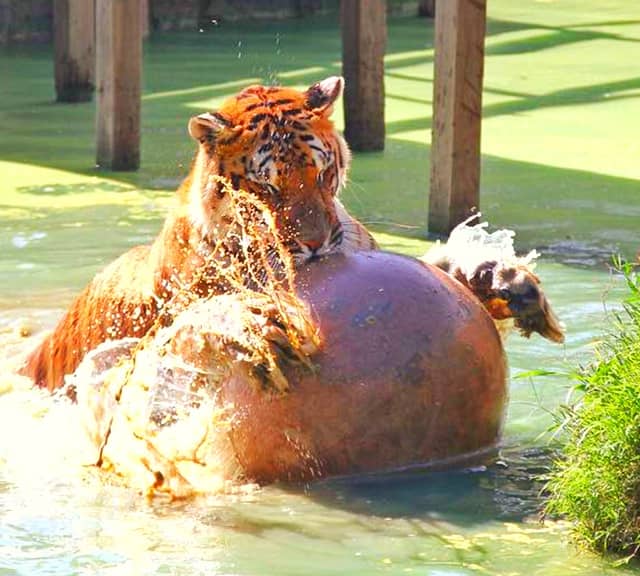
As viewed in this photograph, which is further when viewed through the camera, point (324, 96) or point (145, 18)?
point (145, 18)

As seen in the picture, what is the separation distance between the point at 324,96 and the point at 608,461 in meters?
1.86

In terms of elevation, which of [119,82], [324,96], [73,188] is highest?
[324,96]

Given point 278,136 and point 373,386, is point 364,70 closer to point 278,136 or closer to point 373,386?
point 278,136

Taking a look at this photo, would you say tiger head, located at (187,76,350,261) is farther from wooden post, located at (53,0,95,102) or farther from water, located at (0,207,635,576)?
wooden post, located at (53,0,95,102)

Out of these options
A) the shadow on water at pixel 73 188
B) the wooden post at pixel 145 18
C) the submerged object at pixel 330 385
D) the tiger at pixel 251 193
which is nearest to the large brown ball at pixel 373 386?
the submerged object at pixel 330 385

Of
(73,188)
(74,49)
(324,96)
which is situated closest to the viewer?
(324,96)

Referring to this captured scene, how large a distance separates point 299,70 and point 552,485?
10695 millimetres

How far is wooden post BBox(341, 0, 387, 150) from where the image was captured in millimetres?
10789

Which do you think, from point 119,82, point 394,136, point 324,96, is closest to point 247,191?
point 324,96

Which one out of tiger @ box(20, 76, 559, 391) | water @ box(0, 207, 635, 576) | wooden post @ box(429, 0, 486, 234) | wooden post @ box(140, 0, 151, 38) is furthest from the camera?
wooden post @ box(140, 0, 151, 38)

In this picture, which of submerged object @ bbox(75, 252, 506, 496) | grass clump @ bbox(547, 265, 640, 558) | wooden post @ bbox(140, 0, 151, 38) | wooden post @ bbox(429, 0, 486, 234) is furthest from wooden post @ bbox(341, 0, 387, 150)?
grass clump @ bbox(547, 265, 640, 558)

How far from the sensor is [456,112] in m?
8.42

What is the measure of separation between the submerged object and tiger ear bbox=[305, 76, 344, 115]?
0.66 m

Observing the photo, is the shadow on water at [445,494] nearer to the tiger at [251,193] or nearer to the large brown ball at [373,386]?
the large brown ball at [373,386]
